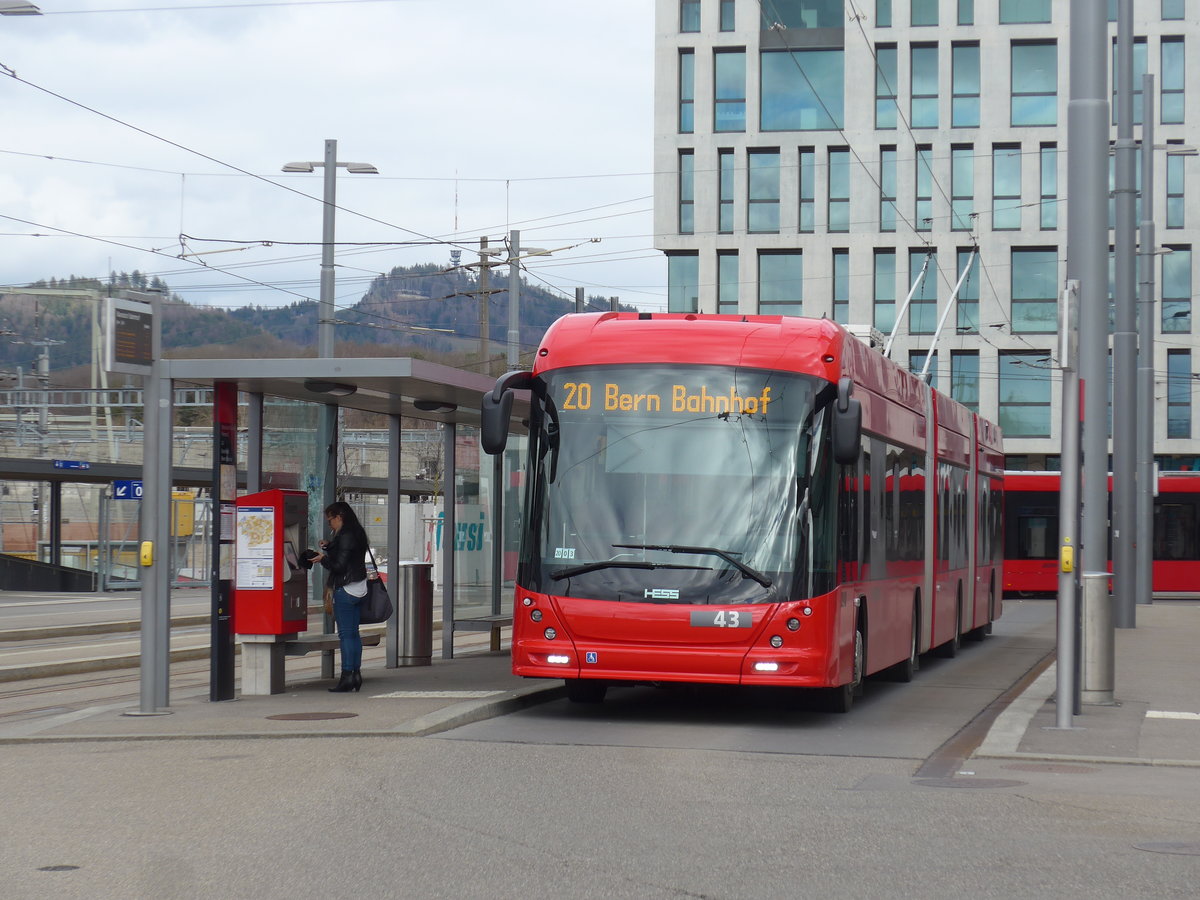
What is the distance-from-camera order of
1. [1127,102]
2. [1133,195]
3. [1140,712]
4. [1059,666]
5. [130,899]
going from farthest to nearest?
[1127,102]
[1133,195]
[1140,712]
[1059,666]
[130,899]

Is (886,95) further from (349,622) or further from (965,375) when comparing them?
(349,622)

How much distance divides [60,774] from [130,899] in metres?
3.86

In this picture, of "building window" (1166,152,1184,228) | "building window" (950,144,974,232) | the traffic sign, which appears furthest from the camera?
"building window" (950,144,974,232)

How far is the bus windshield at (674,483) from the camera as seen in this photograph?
40.5 ft

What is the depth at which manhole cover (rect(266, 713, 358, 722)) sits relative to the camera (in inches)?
492

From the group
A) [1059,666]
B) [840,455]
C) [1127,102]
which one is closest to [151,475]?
[840,455]

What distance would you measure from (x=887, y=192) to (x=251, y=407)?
38872mm

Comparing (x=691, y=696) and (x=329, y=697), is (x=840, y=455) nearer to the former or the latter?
(x=691, y=696)

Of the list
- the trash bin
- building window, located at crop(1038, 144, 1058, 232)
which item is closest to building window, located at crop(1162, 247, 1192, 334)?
building window, located at crop(1038, 144, 1058, 232)

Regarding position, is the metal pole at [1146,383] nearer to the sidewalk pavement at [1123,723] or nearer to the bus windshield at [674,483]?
the sidewalk pavement at [1123,723]

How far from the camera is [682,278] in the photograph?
5253cm

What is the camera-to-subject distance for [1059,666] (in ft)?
40.1

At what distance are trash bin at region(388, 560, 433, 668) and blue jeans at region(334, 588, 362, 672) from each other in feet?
11.2

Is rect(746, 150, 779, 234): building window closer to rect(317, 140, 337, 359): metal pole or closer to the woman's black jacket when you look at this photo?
rect(317, 140, 337, 359): metal pole
